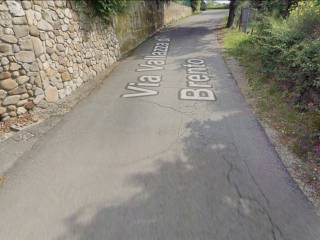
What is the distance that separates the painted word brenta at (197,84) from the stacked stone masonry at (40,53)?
298cm

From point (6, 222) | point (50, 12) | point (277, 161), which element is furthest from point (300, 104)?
point (50, 12)

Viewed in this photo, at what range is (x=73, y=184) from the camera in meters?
3.11

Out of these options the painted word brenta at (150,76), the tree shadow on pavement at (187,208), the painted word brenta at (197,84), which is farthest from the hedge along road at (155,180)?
the painted word brenta at (150,76)

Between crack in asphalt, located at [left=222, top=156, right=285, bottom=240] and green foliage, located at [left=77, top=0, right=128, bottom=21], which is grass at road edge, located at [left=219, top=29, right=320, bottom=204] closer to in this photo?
crack in asphalt, located at [left=222, top=156, right=285, bottom=240]

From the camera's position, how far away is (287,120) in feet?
14.6

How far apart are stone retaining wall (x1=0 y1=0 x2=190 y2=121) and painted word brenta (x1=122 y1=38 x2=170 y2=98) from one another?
1.50m

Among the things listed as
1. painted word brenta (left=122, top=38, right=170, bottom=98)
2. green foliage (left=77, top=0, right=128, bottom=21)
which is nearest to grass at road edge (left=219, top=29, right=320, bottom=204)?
painted word brenta (left=122, top=38, right=170, bottom=98)

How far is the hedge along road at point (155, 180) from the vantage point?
2.48m

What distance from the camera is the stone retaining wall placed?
14.6 ft

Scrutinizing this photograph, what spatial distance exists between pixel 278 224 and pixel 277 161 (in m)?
1.21

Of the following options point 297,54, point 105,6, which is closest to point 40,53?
point 105,6

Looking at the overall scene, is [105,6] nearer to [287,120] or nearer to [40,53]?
[40,53]

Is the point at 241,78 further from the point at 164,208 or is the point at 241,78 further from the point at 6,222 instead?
the point at 6,222

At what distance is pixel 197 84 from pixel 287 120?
292cm
